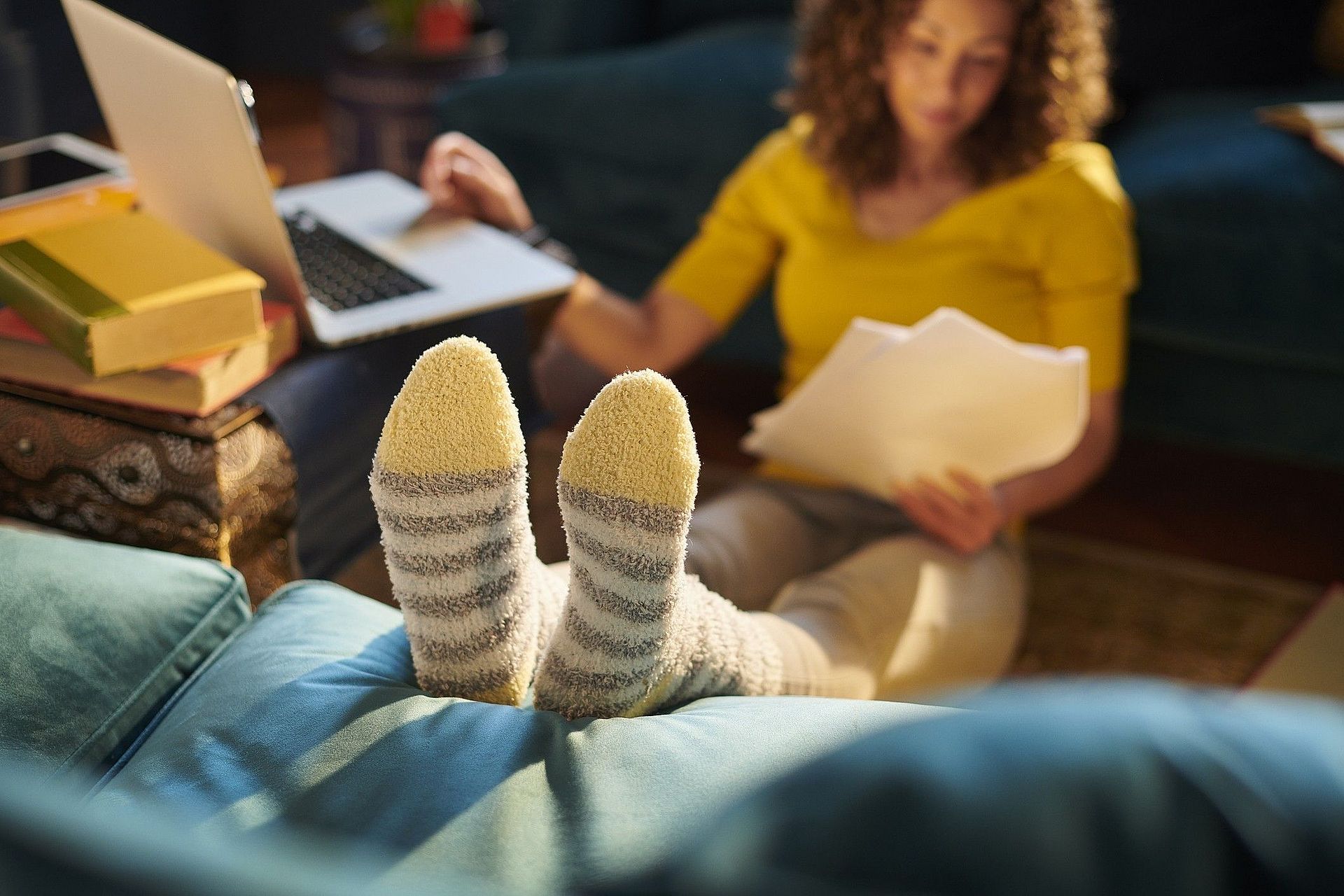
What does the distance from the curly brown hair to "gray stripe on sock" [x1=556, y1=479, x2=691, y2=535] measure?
0.72m

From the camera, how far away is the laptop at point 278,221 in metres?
0.86

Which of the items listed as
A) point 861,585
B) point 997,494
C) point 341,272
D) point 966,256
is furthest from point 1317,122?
point 341,272

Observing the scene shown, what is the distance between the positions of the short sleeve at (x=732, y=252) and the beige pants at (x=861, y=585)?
0.73 ft

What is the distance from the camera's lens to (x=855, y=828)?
1.06 feet

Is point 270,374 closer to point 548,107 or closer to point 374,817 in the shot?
point 374,817

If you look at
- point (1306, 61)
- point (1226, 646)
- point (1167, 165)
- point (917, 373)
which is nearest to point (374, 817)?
point (917, 373)

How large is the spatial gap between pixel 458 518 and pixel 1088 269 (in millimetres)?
759

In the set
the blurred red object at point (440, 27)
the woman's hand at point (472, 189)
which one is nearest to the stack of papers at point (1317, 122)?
the woman's hand at point (472, 189)

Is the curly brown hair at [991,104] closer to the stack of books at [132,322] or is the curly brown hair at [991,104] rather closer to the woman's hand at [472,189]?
the woman's hand at [472,189]

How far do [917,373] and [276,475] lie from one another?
20.7 inches

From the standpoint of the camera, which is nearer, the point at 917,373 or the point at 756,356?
the point at 917,373

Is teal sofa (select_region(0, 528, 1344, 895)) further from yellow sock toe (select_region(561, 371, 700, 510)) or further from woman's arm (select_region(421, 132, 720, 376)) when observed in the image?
woman's arm (select_region(421, 132, 720, 376))

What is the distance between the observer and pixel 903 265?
1.22 metres

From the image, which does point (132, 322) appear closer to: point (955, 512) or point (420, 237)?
point (420, 237)
